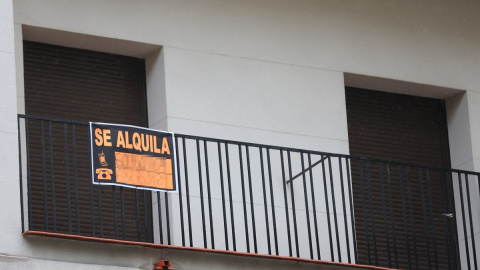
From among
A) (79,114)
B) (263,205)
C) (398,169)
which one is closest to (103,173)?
(79,114)

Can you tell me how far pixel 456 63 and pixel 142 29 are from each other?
4.27m

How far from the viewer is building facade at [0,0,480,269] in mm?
14211

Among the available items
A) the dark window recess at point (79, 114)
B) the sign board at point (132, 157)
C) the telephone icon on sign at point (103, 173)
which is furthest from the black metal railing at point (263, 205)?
the telephone icon on sign at point (103, 173)

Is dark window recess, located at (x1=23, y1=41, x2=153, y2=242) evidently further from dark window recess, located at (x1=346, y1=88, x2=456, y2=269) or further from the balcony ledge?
dark window recess, located at (x1=346, y1=88, x2=456, y2=269)

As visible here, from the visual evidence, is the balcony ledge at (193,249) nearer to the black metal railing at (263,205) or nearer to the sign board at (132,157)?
the black metal railing at (263,205)

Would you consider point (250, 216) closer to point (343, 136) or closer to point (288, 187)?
point (288, 187)

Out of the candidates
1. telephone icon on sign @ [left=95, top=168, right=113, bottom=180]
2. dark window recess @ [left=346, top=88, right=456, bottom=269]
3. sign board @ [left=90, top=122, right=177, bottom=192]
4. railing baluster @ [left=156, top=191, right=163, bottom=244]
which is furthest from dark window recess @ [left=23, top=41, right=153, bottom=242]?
dark window recess @ [left=346, top=88, right=456, bottom=269]

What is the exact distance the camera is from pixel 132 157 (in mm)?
13023

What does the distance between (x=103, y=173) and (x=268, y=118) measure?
10.0ft

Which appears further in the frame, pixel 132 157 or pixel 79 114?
pixel 79 114

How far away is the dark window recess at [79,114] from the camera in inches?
559

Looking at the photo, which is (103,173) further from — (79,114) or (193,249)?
(79,114)

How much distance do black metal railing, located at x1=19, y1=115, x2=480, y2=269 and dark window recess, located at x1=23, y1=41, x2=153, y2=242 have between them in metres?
0.02

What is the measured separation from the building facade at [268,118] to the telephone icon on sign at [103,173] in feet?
1.21
